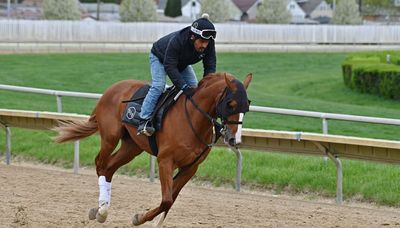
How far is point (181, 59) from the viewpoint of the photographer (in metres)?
7.88

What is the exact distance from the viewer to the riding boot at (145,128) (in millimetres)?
7773

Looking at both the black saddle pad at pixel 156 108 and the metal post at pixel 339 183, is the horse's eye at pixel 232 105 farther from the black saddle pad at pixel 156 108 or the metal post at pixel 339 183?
the metal post at pixel 339 183

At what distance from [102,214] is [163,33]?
34.9m

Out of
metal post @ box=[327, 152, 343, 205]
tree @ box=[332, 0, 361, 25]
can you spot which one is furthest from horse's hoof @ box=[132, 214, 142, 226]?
tree @ box=[332, 0, 361, 25]

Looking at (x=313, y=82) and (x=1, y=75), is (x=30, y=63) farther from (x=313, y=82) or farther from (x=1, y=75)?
(x=313, y=82)

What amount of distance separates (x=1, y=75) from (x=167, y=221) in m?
17.9

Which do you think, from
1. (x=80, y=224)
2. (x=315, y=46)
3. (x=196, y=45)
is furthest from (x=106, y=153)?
(x=315, y=46)

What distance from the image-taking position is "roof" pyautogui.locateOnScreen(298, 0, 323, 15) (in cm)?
10781

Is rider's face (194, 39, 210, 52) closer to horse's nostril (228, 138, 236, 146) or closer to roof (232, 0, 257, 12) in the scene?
horse's nostril (228, 138, 236, 146)

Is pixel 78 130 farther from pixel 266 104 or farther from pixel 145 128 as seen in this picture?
pixel 266 104

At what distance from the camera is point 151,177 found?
36.4 ft

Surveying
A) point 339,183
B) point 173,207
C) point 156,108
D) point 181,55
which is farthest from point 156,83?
point 339,183

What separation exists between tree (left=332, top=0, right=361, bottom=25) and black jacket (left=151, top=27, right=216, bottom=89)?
50.7 m

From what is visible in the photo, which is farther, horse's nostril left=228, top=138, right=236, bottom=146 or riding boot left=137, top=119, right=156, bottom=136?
riding boot left=137, top=119, right=156, bottom=136
